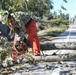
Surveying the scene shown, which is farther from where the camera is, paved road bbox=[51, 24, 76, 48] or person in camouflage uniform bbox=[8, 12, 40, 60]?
paved road bbox=[51, 24, 76, 48]

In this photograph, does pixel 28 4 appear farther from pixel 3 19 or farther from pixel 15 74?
pixel 15 74

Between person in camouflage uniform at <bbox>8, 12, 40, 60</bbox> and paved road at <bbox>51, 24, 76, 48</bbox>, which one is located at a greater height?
person in camouflage uniform at <bbox>8, 12, 40, 60</bbox>

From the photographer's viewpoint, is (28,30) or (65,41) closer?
(28,30)

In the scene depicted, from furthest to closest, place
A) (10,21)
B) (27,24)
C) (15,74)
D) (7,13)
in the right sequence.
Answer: (27,24)
(15,74)
(10,21)
(7,13)

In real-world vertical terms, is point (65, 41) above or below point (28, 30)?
below

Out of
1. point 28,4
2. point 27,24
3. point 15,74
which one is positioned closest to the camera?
point 28,4

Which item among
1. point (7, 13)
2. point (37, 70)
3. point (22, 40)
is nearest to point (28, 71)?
point (37, 70)

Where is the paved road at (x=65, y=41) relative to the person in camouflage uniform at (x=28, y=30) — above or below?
below

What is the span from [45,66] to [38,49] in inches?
20.5

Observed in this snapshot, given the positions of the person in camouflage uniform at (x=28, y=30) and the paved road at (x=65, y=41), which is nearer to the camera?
the person in camouflage uniform at (x=28, y=30)

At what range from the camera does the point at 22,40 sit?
9.23 meters

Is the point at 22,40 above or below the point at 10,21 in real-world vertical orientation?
below

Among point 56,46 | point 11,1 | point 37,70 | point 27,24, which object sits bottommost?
point 37,70

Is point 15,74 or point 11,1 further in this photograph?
point 15,74
